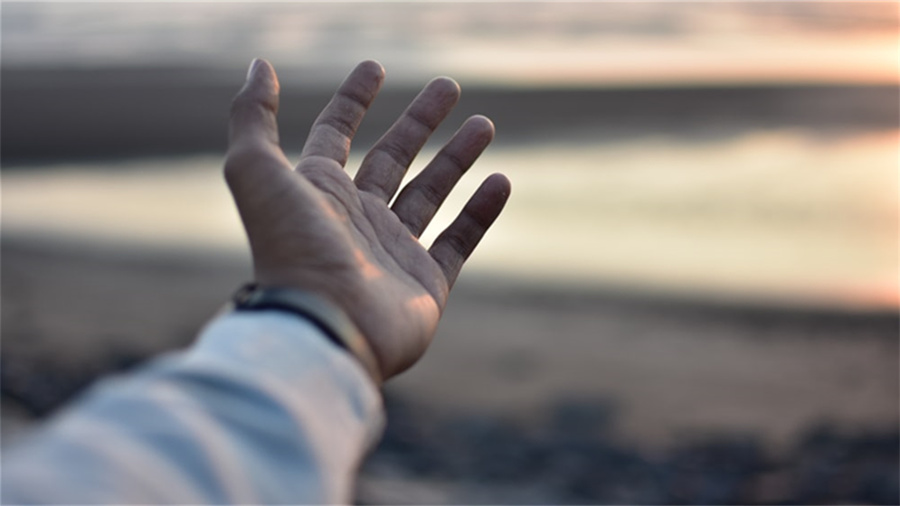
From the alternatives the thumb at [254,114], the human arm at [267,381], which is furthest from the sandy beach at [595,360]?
the thumb at [254,114]

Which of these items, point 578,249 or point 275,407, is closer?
point 275,407

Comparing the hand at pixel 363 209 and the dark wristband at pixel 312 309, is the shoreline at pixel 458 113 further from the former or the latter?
the dark wristband at pixel 312 309

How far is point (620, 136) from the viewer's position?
11477 millimetres

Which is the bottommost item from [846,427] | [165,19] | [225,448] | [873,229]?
[165,19]

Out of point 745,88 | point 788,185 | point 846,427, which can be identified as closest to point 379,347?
point 846,427

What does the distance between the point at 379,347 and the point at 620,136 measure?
406 inches

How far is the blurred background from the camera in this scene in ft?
13.5

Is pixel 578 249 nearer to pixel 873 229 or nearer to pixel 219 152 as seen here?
pixel 873 229

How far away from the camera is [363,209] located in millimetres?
1893

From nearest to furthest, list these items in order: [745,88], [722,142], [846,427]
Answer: [846,427], [722,142], [745,88]

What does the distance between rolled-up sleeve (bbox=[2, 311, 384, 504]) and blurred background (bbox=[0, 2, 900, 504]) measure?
2.48 metres

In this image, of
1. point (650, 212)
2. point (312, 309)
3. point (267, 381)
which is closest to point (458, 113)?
point (650, 212)

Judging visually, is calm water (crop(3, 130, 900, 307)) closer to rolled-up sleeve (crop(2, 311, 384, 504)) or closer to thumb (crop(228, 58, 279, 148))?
thumb (crop(228, 58, 279, 148))

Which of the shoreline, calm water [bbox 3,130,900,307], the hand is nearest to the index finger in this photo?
the hand
